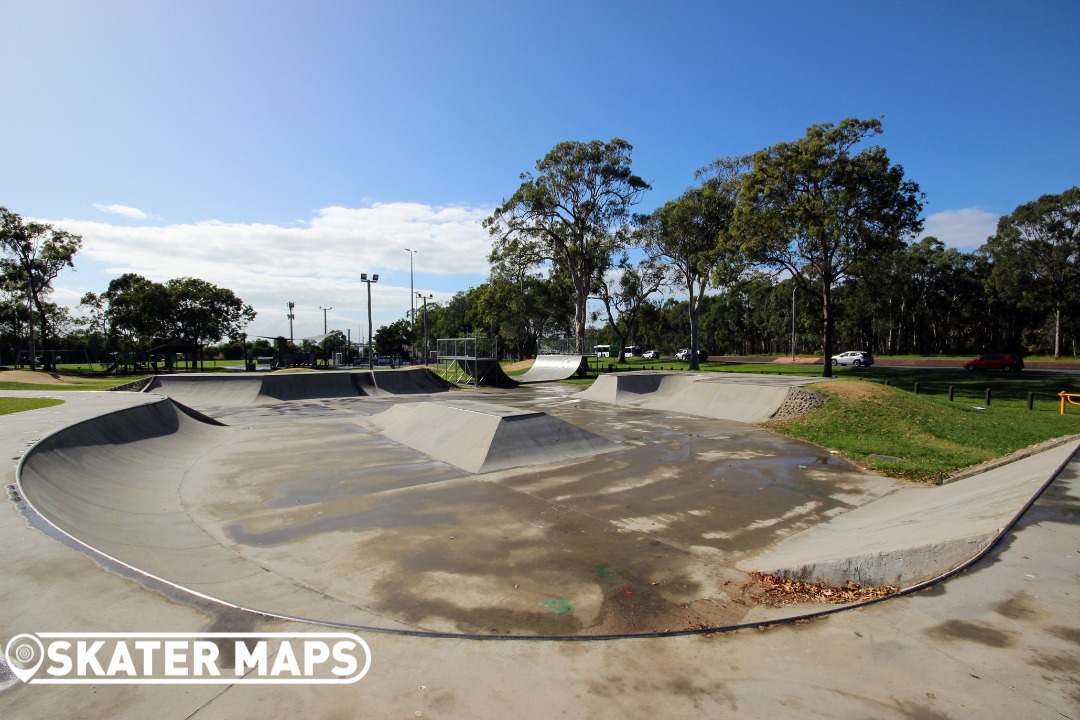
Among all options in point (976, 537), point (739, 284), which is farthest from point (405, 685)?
point (739, 284)

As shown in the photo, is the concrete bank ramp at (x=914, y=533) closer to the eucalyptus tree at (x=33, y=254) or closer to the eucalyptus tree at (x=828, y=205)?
the eucalyptus tree at (x=828, y=205)

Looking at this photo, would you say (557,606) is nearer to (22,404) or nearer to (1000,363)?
(22,404)

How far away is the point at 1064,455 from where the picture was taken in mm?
7828

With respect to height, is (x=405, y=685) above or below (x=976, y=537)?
below

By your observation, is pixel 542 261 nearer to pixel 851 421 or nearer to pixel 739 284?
pixel 739 284

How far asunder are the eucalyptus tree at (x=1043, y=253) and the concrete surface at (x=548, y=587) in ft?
172

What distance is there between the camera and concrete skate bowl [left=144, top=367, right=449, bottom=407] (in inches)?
907

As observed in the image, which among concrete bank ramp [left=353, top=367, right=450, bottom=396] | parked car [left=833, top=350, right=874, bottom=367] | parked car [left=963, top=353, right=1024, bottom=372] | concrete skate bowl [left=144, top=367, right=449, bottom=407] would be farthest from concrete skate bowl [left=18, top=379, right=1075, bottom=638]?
parked car [left=833, top=350, right=874, bottom=367]

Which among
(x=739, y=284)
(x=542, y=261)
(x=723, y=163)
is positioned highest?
(x=723, y=163)

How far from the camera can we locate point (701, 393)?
824 inches

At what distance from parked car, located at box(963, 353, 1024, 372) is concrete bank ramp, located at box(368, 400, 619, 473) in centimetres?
3256

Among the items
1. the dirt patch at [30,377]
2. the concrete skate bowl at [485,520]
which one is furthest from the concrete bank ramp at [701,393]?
the dirt patch at [30,377]

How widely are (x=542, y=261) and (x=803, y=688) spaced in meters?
36.9

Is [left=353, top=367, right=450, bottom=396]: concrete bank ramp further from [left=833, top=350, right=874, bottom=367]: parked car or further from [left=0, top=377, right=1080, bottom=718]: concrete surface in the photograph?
[left=833, top=350, right=874, bottom=367]: parked car
